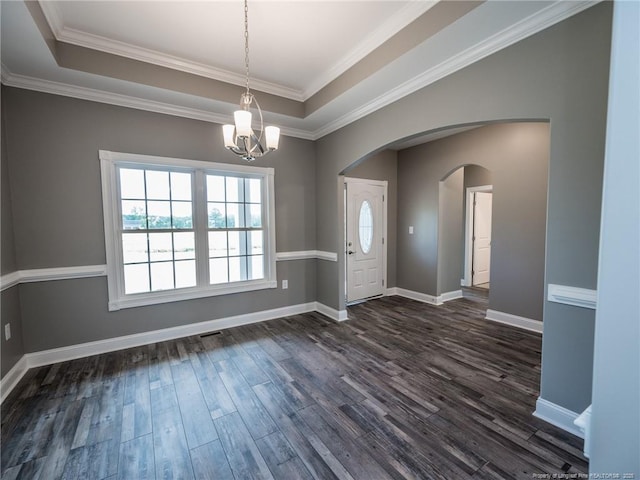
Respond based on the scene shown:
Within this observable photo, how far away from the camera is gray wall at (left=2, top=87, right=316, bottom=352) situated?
8.71 feet

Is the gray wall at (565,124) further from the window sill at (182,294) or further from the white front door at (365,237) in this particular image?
the window sill at (182,294)

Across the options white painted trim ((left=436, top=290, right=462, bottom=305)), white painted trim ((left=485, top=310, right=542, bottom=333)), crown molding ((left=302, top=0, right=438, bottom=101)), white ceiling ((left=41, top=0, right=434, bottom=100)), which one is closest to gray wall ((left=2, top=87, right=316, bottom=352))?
white ceiling ((left=41, top=0, right=434, bottom=100))

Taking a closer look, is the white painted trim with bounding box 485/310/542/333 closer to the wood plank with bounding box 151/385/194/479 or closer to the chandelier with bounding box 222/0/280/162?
the chandelier with bounding box 222/0/280/162

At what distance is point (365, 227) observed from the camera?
5.10m

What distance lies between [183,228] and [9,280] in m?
1.54

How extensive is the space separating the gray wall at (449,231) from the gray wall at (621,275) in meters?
4.35

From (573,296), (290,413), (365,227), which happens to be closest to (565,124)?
(573,296)

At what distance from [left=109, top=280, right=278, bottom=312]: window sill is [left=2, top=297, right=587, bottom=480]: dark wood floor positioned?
52 cm

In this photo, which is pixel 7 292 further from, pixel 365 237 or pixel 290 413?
pixel 365 237

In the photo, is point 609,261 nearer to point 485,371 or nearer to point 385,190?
point 485,371

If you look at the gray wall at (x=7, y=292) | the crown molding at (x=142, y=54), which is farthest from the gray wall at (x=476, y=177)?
the gray wall at (x=7, y=292)

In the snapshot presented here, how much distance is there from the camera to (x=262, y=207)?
4.01 meters

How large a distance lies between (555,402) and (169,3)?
4.10 m

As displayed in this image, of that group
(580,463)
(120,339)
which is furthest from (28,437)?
(580,463)
